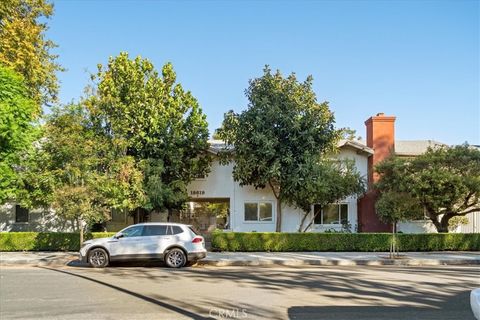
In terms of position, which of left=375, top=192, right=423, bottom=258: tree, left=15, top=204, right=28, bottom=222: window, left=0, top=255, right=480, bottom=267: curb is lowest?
left=0, top=255, right=480, bottom=267: curb

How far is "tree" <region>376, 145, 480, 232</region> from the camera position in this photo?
2344cm

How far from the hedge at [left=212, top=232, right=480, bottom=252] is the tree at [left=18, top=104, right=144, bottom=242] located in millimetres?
4778

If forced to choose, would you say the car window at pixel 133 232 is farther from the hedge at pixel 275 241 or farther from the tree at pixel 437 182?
the tree at pixel 437 182

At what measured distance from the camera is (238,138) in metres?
25.8

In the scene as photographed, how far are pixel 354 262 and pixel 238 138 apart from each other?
960 centimetres

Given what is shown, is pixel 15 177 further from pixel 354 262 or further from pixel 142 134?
pixel 354 262

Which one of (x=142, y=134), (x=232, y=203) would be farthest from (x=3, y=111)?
(x=232, y=203)

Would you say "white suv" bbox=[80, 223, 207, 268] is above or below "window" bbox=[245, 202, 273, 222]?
below

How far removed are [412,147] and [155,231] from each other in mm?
20693

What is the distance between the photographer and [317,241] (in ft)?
75.4

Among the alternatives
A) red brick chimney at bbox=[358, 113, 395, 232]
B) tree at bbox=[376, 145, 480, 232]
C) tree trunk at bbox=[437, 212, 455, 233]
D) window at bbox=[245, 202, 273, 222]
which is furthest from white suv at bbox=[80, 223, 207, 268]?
tree trunk at bbox=[437, 212, 455, 233]

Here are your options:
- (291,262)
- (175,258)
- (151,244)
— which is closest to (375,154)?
(291,262)

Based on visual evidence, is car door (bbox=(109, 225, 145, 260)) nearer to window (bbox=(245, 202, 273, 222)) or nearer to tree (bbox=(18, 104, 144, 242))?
tree (bbox=(18, 104, 144, 242))
